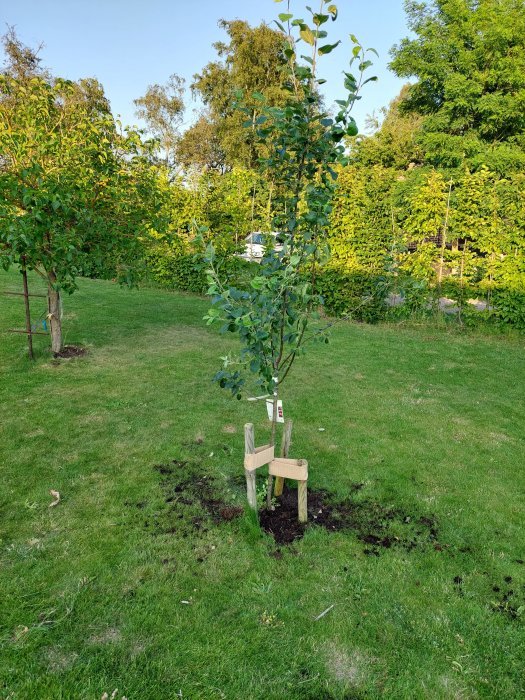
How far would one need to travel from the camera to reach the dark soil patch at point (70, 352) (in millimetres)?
7605

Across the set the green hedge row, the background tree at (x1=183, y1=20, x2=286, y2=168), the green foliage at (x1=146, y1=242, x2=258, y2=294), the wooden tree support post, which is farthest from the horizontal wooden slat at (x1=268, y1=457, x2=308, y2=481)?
the background tree at (x1=183, y1=20, x2=286, y2=168)

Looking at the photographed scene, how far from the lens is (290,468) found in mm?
3479

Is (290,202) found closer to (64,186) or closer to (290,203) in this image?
(290,203)

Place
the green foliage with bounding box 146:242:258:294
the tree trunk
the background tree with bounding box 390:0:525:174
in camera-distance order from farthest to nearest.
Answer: the background tree with bounding box 390:0:525:174
the green foliage with bounding box 146:242:258:294
the tree trunk

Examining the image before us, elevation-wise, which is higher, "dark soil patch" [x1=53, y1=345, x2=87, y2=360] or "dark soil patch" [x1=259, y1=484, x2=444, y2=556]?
"dark soil patch" [x1=53, y1=345, x2=87, y2=360]

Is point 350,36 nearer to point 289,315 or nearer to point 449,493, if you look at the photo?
point 289,315

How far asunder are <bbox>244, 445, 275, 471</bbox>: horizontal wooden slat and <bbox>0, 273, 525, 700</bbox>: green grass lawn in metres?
0.49

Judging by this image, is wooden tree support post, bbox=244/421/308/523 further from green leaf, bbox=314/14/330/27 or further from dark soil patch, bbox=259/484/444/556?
green leaf, bbox=314/14/330/27

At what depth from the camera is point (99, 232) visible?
6.72 metres

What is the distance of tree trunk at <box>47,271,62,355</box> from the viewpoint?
713cm

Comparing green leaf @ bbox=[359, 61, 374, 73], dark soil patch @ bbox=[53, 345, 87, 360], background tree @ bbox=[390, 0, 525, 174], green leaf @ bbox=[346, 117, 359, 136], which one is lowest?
dark soil patch @ bbox=[53, 345, 87, 360]

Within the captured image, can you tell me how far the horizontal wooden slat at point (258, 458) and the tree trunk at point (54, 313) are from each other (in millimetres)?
5222

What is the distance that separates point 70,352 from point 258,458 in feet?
18.9

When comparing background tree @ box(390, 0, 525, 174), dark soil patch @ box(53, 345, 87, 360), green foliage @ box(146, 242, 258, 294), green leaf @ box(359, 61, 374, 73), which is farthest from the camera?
background tree @ box(390, 0, 525, 174)
